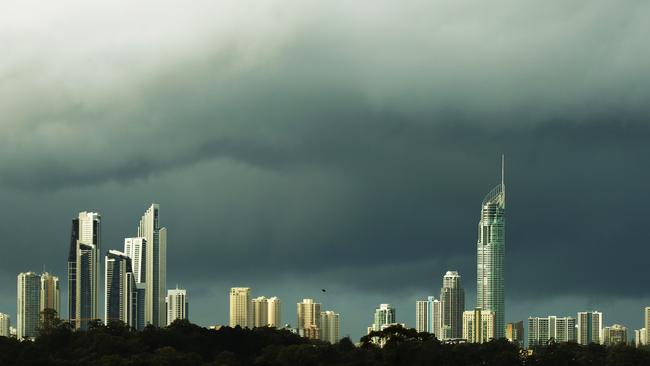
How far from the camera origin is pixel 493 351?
152 m

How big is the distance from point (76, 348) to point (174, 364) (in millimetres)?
19065

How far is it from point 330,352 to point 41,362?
98.2ft

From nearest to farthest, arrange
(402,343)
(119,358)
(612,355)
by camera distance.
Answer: (119,358) → (402,343) → (612,355)

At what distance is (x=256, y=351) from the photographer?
158 m

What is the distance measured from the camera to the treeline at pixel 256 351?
132375 millimetres

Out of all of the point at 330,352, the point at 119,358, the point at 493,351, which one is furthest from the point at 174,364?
the point at 493,351

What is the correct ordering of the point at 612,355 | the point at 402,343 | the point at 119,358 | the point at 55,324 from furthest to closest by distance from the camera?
1. the point at 55,324
2. the point at 612,355
3. the point at 402,343
4. the point at 119,358

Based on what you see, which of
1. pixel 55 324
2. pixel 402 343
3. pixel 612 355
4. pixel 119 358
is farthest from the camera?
pixel 55 324

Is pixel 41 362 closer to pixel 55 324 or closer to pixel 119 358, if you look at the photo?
pixel 119 358

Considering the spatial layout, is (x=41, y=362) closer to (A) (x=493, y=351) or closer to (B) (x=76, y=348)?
(B) (x=76, y=348)

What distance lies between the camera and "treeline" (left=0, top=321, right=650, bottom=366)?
132375mm

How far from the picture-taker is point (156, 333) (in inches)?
6024

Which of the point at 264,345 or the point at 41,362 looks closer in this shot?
the point at 41,362

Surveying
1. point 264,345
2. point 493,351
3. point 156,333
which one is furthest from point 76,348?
point 493,351
